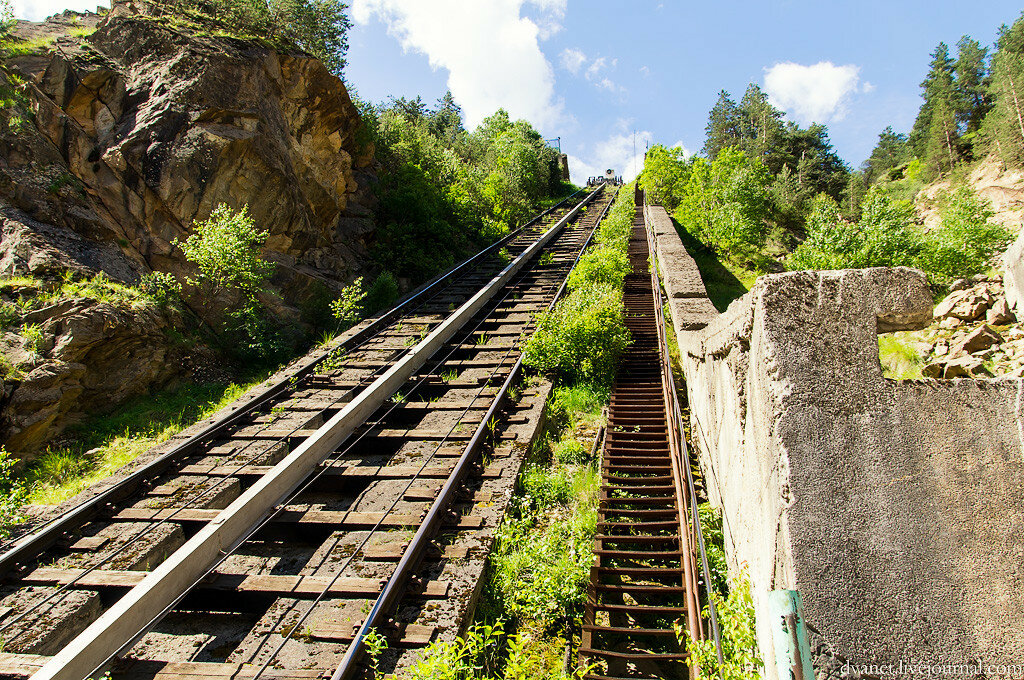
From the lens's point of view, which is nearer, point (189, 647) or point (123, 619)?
point (123, 619)

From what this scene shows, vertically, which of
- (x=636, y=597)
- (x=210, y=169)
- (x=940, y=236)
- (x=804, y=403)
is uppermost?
(x=210, y=169)

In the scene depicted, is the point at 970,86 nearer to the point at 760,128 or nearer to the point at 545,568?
the point at 760,128

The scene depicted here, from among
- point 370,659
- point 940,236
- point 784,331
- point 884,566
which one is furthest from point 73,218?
point 940,236

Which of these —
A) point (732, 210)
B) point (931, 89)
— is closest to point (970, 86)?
point (931, 89)

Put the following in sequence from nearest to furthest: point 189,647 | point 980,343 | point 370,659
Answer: point 370,659 → point 189,647 → point 980,343

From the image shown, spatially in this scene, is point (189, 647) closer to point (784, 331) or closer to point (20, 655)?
point (20, 655)

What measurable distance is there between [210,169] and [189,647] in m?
9.47

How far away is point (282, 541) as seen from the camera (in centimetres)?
533

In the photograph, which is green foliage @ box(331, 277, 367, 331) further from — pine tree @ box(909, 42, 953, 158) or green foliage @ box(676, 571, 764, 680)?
pine tree @ box(909, 42, 953, 158)

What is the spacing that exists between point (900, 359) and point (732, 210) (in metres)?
13.5

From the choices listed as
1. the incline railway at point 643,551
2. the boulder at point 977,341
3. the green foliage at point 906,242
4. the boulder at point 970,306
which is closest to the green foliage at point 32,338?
the incline railway at point 643,551

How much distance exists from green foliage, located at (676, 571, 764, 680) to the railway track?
1796mm

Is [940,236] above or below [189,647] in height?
above

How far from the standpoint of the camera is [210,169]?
10797 millimetres
